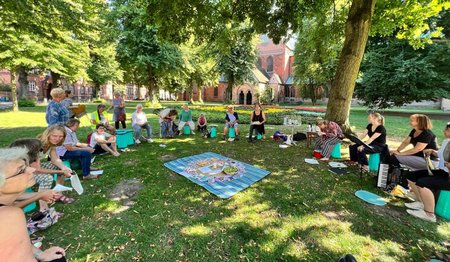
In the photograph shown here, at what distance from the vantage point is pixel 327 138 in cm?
656

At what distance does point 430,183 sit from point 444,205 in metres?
0.43

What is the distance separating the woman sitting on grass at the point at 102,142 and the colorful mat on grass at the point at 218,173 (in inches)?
76.6

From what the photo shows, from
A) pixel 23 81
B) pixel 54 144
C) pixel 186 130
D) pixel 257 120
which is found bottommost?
pixel 186 130

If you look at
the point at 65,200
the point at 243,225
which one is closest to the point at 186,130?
the point at 65,200

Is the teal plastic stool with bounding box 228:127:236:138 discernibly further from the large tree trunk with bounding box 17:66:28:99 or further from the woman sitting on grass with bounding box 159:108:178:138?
the large tree trunk with bounding box 17:66:28:99

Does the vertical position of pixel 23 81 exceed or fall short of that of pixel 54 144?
it exceeds it

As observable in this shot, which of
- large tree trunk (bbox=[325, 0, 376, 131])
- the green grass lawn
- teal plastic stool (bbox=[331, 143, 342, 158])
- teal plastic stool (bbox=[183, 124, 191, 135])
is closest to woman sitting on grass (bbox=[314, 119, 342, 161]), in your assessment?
teal plastic stool (bbox=[331, 143, 342, 158])

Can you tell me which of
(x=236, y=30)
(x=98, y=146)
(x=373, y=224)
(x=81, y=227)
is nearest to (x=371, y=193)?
(x=373, y=224)

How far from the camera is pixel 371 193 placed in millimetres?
4371

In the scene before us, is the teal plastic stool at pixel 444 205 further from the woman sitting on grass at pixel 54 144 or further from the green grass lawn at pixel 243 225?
the woman sitting on grass at pixel 54 144

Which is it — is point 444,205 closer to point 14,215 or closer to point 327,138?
point 327,138

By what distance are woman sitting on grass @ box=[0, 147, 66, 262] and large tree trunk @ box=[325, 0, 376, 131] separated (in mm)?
8661

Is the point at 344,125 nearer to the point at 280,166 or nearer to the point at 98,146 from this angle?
the point at 280,166

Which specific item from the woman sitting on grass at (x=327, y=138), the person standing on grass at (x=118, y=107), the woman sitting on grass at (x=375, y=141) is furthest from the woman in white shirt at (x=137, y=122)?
the woman sitting on grass at (x=375, y=141)
